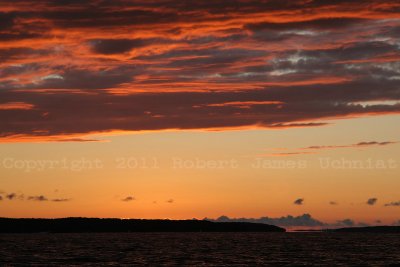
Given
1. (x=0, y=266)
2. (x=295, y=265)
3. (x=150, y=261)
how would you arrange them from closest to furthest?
(x=0, y=266) < (x=295, y=265) < (x=150, y=261)

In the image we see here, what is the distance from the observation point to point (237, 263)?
12381 centimetres

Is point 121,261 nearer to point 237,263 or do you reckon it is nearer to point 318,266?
point 237,263

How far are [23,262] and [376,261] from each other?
198 feet

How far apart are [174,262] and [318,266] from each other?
2418 cm

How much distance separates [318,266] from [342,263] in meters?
9.56

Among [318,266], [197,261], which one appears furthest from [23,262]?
[318,266]

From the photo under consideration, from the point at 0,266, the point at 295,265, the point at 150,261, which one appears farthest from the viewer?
the point at 150,261

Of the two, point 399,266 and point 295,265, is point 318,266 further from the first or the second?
point 399,266

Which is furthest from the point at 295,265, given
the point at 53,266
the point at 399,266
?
the point at 53,266

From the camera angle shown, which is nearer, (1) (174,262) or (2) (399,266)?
(2) (399,266)

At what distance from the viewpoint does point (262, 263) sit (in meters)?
123

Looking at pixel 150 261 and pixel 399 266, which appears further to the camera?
pixel 150 261

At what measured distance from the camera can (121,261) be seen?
12669cm

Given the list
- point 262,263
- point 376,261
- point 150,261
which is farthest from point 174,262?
point 376,261
